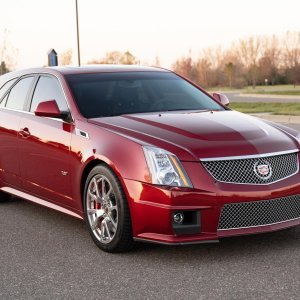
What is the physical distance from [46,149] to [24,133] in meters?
0.60

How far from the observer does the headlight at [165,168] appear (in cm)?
482

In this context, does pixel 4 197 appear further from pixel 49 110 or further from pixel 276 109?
pixel 276 109

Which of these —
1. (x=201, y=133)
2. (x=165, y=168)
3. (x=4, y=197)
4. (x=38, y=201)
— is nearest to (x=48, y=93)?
(x=38, y=201)

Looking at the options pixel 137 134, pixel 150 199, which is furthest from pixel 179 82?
pixel 150 199

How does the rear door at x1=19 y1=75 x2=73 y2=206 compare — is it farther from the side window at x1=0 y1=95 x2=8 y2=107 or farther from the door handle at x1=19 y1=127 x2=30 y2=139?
the side window at x1=0 y1=95 x2=8 y2=107

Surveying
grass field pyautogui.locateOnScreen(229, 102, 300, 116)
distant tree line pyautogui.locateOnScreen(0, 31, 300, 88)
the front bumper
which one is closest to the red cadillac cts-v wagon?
the front bumper

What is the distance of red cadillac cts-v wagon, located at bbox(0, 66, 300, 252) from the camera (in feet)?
15.8

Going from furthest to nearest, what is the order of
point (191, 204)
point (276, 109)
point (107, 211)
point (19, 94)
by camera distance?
point (276, 109), point (19, 94), point (107, 211), point (191, 204)

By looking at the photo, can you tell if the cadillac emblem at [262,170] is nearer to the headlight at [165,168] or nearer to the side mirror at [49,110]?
the headlight at [165,168]

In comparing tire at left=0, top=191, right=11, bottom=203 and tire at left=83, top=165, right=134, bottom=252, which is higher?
tire at left=83, top=165, right=134, bottom=252

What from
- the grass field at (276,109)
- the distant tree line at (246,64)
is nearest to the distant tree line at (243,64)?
the distant tree line at (246,64)

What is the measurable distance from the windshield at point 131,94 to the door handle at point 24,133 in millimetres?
692

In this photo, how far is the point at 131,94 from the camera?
20.7ft

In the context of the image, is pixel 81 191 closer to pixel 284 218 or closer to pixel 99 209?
pixel 99 209
